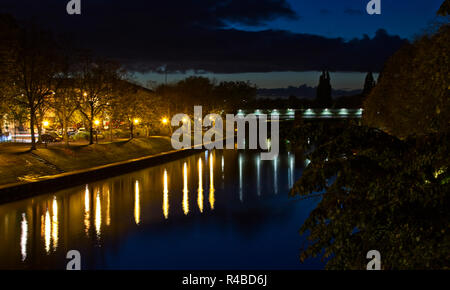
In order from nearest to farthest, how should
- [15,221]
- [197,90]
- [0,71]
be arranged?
1. [15,221]
2. [0,71]
3. [197,90]

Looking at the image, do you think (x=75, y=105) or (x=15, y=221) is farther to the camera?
(x=75, y=105)

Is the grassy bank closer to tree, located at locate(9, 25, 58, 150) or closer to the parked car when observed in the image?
tree, located at locate(9, 25, 58, 150)

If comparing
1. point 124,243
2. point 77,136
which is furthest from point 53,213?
point 77,136

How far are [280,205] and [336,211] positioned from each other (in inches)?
725

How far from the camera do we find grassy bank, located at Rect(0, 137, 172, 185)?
90.4ft

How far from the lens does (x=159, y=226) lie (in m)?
19.3

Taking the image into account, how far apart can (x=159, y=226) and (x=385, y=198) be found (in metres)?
14.1

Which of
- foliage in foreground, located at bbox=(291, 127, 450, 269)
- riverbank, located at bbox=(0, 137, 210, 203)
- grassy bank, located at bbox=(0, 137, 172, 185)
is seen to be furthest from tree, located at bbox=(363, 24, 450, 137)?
grassy bank, located at bbox=(0, 137, 172, 185)

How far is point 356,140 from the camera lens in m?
6.24

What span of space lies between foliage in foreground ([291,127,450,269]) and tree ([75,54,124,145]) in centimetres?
3729

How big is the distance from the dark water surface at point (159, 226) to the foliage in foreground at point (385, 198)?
8.49 meters

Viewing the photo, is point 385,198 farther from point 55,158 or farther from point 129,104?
point 129,104

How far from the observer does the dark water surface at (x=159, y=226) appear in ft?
49.1
